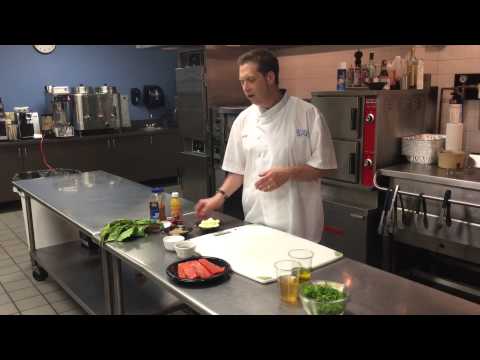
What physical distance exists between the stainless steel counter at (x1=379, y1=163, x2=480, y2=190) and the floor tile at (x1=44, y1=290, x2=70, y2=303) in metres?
2.47

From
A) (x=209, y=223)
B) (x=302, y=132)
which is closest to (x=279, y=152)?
(x=302, y=132)

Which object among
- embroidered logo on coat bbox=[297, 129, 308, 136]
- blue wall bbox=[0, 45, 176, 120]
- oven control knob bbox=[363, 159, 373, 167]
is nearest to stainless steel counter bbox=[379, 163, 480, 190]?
oven control knob bbox=[363, 159, 373, 167]

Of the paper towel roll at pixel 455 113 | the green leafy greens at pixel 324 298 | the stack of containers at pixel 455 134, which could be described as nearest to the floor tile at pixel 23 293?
the green leafy greens at pixel 324 298

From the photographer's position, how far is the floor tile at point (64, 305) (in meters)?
3.11

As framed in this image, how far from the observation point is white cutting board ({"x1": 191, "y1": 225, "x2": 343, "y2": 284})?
1636 mm

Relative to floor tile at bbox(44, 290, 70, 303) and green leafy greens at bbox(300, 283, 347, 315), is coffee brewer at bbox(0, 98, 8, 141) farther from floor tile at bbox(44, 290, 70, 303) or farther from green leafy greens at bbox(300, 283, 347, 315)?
green leafy greens at bbox(300, 283, 347, 315)

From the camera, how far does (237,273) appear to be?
1.62 m

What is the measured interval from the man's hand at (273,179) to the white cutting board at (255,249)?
0.20 meters

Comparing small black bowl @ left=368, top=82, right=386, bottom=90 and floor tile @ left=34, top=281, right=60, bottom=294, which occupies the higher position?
small black bowl @ left=368, top=82, right=386, bottom=90

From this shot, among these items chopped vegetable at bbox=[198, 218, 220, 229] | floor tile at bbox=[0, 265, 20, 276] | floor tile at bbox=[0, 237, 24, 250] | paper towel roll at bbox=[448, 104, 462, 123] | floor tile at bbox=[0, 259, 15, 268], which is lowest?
floor tile at bbox=[0, 265, 20, 276]

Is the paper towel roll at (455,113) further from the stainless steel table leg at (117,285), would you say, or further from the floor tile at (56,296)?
the floor tile at (56,296)

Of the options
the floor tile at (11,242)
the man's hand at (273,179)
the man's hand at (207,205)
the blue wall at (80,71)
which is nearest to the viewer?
the man's hand at (273,179)

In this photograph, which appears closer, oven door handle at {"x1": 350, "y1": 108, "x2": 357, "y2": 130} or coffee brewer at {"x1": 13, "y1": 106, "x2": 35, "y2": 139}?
oven door handle at {"x1": 350, "y1": 108, "x2": 357, "y2": 130}
